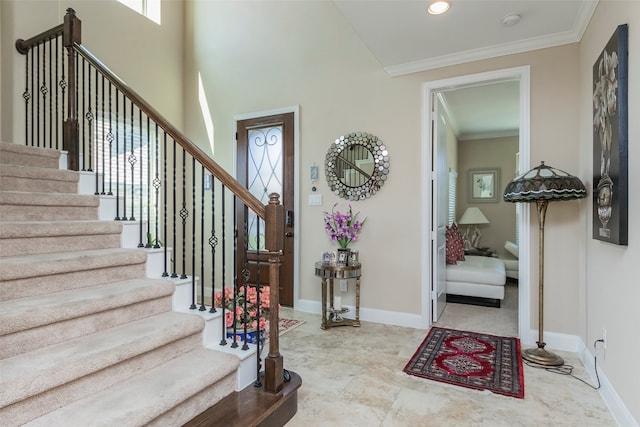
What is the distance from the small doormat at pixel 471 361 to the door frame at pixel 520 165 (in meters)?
0.27

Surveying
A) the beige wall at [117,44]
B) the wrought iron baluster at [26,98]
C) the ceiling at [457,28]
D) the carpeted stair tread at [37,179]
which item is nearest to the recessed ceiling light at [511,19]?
the ceiling at [457,28]

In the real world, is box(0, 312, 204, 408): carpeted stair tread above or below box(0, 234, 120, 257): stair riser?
below

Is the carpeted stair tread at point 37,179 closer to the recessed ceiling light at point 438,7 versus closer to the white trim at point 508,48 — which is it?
the recessed ceiling light at point 438,7

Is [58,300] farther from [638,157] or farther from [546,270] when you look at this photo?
[546,270]

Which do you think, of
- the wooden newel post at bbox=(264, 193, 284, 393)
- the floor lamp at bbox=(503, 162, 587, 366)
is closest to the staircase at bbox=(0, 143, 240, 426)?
the wooden newel post at bbox=(264, 193, 284, 393)

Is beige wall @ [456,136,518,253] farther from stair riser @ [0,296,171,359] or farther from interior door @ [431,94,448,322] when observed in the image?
stair riser @ [0,296,171,359]

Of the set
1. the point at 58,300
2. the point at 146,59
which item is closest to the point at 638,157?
the point at 58,300

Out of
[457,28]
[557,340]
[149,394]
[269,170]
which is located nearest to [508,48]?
[457,28]

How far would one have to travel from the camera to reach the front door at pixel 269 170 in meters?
4.25

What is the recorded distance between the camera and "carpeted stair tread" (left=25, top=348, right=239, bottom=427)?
4.51ft

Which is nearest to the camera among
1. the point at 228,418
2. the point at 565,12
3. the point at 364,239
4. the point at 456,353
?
the point at 228,418

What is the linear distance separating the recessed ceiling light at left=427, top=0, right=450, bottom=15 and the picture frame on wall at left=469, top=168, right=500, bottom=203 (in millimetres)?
4996

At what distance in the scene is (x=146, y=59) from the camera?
15.3 feet

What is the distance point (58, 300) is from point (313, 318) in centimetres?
256
